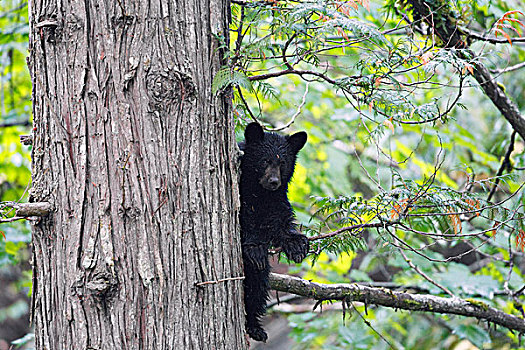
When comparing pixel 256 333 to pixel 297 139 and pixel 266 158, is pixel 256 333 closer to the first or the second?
pixel 266 158

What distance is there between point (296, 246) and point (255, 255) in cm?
27

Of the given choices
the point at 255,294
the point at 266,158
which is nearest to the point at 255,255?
the point at 255,294

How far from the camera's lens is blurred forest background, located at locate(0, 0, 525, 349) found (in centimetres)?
244

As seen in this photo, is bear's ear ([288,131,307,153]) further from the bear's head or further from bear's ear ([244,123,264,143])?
bear's ear ([244,123,264,143])

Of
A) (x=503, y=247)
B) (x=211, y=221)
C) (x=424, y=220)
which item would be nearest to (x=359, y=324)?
(x=503, y=247)

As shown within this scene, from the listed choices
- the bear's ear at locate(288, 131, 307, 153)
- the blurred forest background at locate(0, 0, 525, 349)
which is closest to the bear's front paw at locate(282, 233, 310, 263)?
the blurred forest background at locate(0, 0, 525, 349)

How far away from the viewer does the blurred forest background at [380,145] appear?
8.02 feet

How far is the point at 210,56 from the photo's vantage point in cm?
225

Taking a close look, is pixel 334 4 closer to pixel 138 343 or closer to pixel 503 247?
pixel 138 343

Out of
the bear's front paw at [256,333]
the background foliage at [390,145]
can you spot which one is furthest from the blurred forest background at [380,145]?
the bear's front paw at [256,333]

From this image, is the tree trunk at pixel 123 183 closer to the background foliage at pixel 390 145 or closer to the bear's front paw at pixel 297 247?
the background foliage at pixel 390 145

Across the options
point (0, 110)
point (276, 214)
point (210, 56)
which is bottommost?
point (276, 214)

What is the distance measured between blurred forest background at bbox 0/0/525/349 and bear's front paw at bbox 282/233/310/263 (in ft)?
0.36

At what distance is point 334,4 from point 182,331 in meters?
1.73
